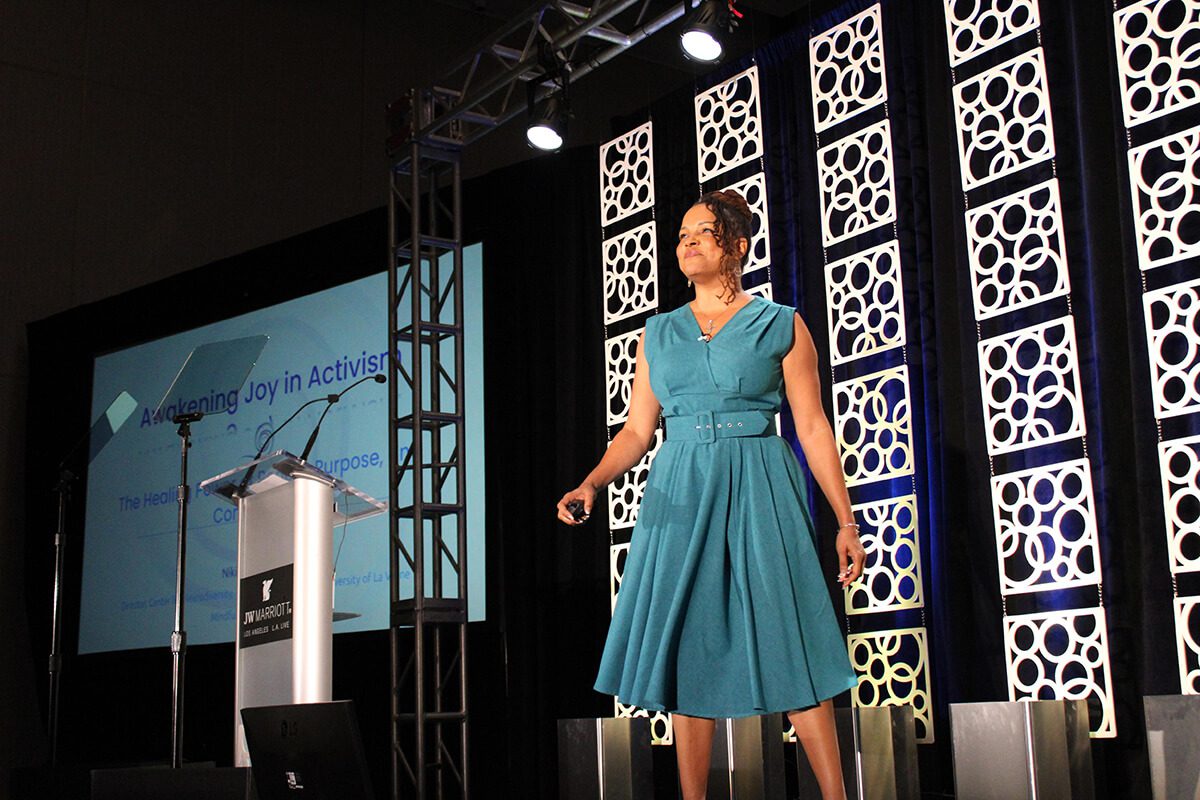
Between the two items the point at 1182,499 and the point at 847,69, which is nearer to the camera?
the point at 1182,499

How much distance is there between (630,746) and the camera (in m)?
4.19

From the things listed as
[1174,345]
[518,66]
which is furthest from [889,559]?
[518,66]

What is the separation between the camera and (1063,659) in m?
3.67

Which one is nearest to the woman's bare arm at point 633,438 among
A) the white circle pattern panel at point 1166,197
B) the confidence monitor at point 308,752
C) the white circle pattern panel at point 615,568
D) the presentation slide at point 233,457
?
the confidence monitor at point 308,752

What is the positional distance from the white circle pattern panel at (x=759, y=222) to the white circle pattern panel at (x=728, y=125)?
114 millimetres

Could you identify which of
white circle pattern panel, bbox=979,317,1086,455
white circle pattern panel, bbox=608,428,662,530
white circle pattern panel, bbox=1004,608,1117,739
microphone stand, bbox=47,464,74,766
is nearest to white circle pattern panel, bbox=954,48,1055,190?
white circle pattern panel, bbox=979,317,1086,455

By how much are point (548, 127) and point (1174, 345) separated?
2.47 m

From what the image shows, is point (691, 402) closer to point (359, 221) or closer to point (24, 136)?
point (359, 221)

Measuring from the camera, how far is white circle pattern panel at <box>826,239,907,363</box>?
14.2ft

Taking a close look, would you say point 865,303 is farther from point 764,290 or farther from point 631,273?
point 631,273

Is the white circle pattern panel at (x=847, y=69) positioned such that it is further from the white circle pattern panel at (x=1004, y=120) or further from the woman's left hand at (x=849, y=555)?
the woman's left hand at (x=849, y=555)

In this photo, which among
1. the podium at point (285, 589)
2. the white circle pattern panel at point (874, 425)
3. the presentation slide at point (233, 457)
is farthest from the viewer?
the presentation slide at point (233, 457)

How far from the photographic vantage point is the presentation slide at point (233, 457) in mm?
5777

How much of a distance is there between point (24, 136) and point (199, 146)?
1.04 m
